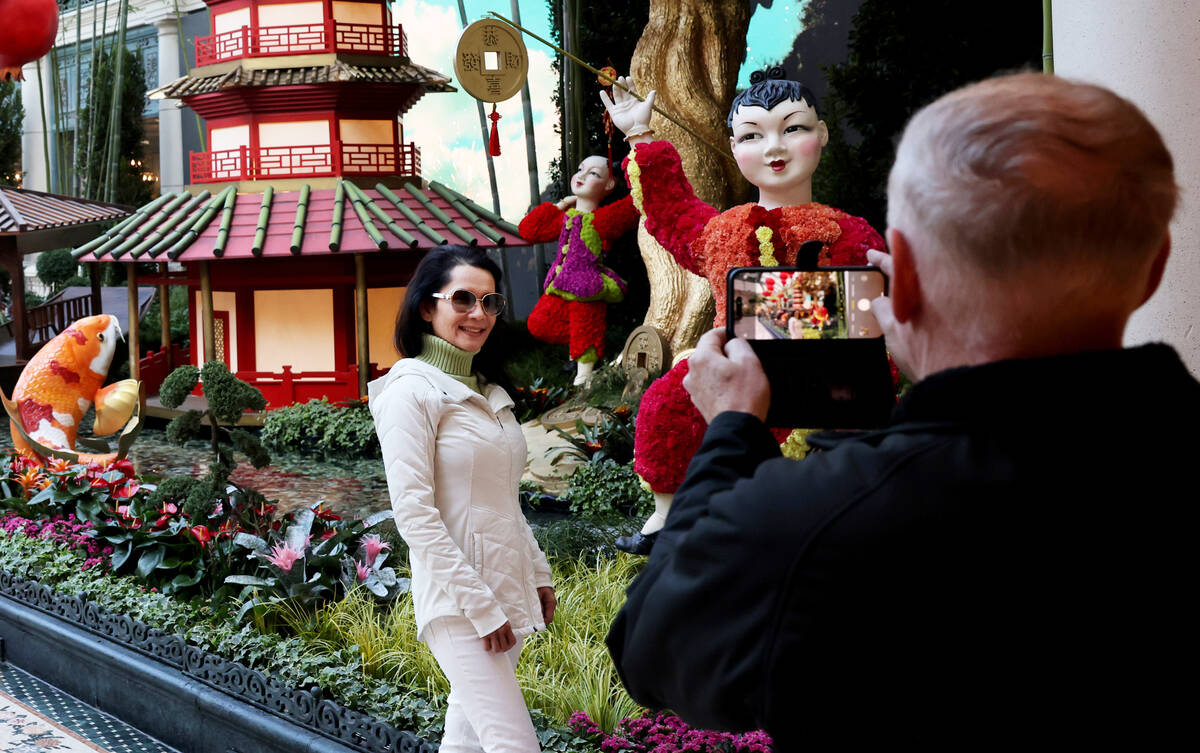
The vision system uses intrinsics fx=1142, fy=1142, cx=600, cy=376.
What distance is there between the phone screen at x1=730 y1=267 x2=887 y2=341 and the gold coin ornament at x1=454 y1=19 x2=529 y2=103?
4.53 metres

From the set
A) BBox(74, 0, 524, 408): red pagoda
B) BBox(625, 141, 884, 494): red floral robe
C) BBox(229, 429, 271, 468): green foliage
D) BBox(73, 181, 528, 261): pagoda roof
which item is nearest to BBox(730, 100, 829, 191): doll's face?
BBox(625, 141, 884, 494): red floral robe

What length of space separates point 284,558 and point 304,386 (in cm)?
697

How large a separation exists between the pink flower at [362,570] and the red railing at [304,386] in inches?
254

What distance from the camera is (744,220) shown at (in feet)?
13.0

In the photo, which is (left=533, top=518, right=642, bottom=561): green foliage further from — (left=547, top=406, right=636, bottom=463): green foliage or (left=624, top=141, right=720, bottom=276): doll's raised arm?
(left=547, top=406, right=636, bottom=463): green foliage

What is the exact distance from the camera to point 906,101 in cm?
867

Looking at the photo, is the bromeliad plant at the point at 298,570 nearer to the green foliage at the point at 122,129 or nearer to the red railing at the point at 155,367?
the red railing at the point at 155,367

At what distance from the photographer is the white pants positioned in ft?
8.06

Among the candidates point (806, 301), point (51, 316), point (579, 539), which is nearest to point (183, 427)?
point (579, 539)

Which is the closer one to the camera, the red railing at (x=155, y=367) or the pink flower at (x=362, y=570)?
the pink flower at (x=362, y=570)

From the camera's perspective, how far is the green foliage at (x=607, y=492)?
22.1 ft

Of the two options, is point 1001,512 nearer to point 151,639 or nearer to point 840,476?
point 840,476

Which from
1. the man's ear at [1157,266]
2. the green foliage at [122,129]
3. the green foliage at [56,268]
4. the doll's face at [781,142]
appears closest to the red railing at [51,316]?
the green foliage at [56,268]

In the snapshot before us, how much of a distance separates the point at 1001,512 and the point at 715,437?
1.04ft
